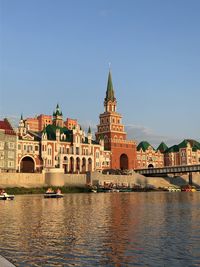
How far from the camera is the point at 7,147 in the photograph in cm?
14438

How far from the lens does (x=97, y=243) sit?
100 ft

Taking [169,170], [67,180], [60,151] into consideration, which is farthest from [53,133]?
[169,170]

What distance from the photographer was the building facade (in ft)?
468

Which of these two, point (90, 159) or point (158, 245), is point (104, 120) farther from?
point (158, 245)

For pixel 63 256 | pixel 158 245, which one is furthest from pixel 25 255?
pixel 158 245

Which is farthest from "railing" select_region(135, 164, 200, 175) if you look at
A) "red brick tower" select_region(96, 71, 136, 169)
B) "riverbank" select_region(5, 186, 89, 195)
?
"riverbank" select_region(5, 186, 89, 195)

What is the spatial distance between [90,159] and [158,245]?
141m

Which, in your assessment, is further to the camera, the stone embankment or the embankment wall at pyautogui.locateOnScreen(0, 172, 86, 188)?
the stone embankment

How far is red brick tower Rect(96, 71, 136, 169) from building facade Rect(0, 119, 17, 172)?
49341mm

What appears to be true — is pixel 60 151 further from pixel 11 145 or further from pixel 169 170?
pixel 169 170

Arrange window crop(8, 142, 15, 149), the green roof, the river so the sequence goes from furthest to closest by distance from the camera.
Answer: the green roof
window crop(8, 142, 15, 149)
the river

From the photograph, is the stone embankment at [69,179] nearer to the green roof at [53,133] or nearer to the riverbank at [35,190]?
the riverbank at [35,190]

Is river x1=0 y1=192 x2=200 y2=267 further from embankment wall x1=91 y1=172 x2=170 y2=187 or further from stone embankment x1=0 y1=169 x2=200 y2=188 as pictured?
embankment wall x1=91 y1=172 x2=170 y2=187

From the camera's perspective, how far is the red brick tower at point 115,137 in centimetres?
18350
